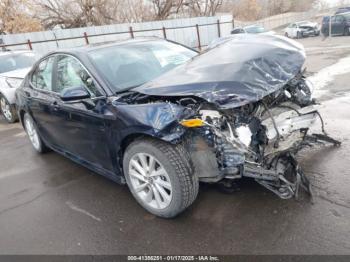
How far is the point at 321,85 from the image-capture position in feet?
24.7

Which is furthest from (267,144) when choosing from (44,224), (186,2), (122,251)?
(186,2)

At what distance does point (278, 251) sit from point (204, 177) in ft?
2.78

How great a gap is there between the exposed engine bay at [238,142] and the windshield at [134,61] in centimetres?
41

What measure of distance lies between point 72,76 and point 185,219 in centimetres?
207

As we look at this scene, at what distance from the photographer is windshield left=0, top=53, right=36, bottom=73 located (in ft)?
28.5

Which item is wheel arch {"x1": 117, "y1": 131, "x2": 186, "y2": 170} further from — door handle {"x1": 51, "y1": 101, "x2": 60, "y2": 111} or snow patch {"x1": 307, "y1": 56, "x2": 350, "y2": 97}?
snow patch {"x1": 307, "y1": 56, "x2": 350, "y2": 97}

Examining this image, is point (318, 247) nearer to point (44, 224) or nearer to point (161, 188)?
point (161, 188)

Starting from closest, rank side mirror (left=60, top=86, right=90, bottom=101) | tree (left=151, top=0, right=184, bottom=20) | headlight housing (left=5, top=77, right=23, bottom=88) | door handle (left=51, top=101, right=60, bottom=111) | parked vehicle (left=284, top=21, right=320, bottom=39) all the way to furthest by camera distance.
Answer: side mirror (left=60, top=86, right=90, bottom=101) < door handle (left=51, top=101, right=60, bottom=111) < headlight housing (left=5, top=77, right=23, bottom=88) < tree (left=151, top=0, right=184, bottom=20) < parked vehicle (left=284, top=21, right=320, bottom=39)

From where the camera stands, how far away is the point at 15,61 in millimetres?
8914

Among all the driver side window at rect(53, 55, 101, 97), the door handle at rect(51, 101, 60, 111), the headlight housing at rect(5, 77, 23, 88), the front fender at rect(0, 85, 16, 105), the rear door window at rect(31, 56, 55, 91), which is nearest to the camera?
the driver side window at rect(53, 55, 101, 97)

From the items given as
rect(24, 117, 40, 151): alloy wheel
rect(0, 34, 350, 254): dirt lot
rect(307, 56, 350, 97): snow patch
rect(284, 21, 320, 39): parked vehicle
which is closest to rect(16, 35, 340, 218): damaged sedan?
rect(0, 34, 350, 254): dirt lot

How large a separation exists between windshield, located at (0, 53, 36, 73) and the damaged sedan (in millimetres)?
5693

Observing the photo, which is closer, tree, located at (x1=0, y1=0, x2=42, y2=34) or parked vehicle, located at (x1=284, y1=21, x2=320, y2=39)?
tree, located at (x1=0, y1=0, x2=42, y2=34)

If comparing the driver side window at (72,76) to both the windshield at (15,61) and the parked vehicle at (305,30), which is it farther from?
the parked vehicle at (305,30)
